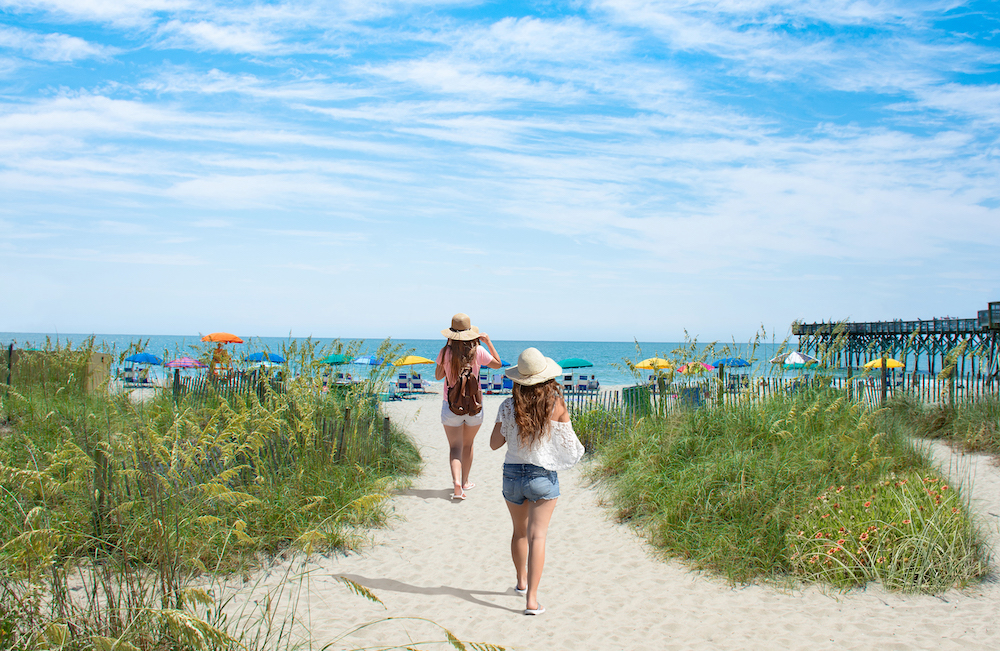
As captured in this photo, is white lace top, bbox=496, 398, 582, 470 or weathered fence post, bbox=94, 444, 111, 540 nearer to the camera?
white lace top, bbox=496, 398, 582, 470

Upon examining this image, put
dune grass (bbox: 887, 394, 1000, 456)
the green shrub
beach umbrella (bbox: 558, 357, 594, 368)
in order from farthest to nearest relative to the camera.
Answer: beach umbrella (bbox: 558, 357, 594, 368) → dune grass (bbox: 887, 394, 1000, 456) → the green shrub

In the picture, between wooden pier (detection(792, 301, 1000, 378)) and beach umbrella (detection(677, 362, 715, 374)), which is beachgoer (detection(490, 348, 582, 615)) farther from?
wooden pier (detection(792, 301, 1000, 378))

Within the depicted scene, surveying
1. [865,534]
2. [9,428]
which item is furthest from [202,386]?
[865,534]

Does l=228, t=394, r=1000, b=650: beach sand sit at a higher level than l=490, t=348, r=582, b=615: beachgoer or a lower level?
lower

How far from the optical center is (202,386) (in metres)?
8.86

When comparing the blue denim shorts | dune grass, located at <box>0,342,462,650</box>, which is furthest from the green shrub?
dune grass, located at <box>0,342,462,650</box>

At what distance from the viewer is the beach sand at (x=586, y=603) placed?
3.73 m

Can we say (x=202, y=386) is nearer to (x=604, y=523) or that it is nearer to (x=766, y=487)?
(x=604, y=523)

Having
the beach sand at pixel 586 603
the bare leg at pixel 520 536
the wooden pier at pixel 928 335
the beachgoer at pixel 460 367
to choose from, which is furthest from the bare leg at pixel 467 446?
the wooden pier at pixel 928 335

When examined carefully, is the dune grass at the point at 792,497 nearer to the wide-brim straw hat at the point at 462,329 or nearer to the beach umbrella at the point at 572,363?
the wide-brim straw hat at the point at 462,329

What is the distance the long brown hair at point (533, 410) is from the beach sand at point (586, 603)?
113 centimetres

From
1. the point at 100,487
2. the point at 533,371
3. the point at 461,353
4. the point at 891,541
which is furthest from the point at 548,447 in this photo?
the point at 100,487

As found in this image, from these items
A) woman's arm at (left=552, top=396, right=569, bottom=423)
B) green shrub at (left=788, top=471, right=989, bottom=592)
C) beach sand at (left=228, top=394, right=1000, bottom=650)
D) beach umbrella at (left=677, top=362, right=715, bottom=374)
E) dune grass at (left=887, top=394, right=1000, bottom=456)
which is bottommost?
beach sand at (left=228, top=394, right=1000, bottom=650)

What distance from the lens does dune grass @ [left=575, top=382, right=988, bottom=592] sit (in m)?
4.54
